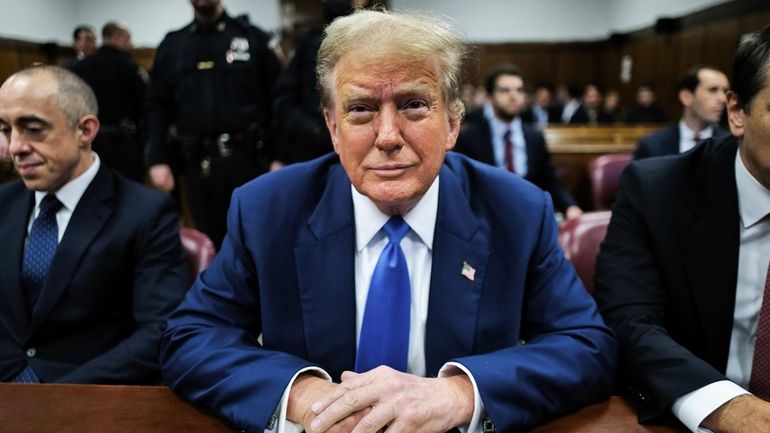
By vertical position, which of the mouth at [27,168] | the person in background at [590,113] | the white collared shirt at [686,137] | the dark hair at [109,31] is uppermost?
the dark hair at [109,31]

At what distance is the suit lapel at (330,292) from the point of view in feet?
4.19

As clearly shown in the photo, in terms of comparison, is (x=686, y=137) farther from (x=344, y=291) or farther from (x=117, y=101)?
(x=117, y=101)

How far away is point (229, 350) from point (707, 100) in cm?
423

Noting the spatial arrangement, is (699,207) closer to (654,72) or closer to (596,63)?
(654,72)

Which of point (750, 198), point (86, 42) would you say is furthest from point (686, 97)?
point (86, 42)

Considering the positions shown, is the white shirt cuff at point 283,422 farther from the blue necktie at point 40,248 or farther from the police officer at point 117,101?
the police officer at point 117,101

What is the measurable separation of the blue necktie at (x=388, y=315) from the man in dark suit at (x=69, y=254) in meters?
0.67

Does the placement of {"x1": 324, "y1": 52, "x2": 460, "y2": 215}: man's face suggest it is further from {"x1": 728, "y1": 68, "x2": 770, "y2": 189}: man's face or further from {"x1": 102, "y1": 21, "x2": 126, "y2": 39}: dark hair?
{"x1": 102, "y1": 21, "x2": 126, "y2": 39}: dark hair

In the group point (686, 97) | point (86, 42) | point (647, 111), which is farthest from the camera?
point (647, 111)

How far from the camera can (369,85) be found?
45.7 inches

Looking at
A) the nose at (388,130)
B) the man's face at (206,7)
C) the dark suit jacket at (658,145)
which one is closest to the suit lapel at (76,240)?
the nose at (388,130)

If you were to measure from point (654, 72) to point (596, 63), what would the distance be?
10.3ft

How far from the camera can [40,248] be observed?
65.5 inches

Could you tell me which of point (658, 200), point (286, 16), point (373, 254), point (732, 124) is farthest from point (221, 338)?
point (286, 16)
